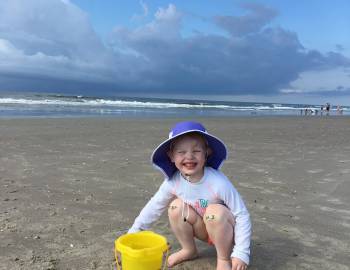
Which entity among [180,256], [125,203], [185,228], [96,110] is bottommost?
[96,110]

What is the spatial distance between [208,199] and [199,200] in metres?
0.07

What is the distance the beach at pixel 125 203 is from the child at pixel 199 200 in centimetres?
32

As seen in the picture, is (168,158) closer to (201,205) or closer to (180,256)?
(201,205)

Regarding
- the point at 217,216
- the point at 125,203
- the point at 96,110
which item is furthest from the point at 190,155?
the point at 96,110

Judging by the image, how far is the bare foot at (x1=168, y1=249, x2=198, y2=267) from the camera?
10.1 ft

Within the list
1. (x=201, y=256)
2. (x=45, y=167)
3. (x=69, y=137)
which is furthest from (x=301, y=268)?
(x=69, y=137)

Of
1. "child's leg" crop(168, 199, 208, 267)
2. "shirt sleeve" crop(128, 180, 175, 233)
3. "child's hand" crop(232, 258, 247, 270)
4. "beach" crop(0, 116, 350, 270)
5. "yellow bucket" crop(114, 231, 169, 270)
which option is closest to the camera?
"yellow bucket" crop(114, 231, 169, 270)

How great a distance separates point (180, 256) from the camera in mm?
→ 3080

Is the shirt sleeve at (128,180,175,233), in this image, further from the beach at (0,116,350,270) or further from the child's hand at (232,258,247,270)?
the child's hand at (232,258,247,270)

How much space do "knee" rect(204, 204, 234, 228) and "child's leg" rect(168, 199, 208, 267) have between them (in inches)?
6.7

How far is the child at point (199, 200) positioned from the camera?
2695 millimetres

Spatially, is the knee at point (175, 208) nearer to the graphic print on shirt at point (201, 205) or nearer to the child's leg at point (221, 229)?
the graphic print on shirt at point (201, 205)

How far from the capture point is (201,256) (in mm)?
3219

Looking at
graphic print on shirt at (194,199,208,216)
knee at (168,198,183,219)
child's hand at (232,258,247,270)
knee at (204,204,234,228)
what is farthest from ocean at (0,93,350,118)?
child's hand at (232,258,247,270)
